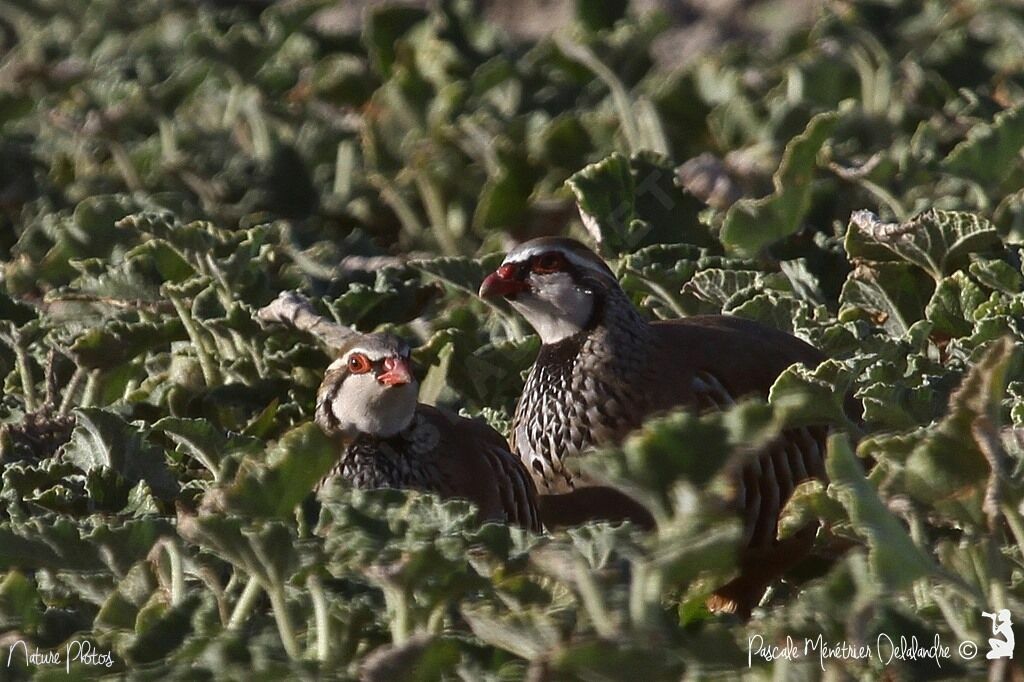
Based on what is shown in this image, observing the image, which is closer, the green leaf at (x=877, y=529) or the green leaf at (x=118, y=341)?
the green leaf at (x=877, y=529)

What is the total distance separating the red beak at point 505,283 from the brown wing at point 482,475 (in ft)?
1.13

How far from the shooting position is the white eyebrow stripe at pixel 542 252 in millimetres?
4305

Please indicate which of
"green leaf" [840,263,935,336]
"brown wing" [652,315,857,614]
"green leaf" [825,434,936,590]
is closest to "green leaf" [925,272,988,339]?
"green leaf" [840,263,935,336]

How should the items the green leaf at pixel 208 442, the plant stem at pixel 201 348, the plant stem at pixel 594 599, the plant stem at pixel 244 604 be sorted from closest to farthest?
the plant stem at pixel 594 599
the plant stem at pixel 244 604
the green leaf at pixel 208 442
the plant stem at pixel 201 348

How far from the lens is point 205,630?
2752 mm

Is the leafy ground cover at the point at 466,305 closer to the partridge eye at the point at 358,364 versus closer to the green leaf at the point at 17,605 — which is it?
the green leaf at the point at 17,605

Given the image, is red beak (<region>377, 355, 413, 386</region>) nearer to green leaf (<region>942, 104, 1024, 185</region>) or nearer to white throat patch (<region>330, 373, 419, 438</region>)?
white throat patch (<region>330, 373, 419, 438</region>)

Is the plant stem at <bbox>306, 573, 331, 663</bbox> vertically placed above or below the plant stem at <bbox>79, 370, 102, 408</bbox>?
below

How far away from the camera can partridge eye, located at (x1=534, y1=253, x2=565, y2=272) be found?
4305mm

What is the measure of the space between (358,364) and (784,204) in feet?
4.43

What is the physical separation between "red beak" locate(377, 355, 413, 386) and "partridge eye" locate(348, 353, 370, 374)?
0.15 ft

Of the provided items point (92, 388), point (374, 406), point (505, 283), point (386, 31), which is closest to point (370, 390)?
point (374, 406)

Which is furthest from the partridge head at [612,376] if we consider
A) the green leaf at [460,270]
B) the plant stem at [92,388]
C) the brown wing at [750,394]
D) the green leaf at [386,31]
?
the green leaf at [386,31]

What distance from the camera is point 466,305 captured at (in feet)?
16.6
